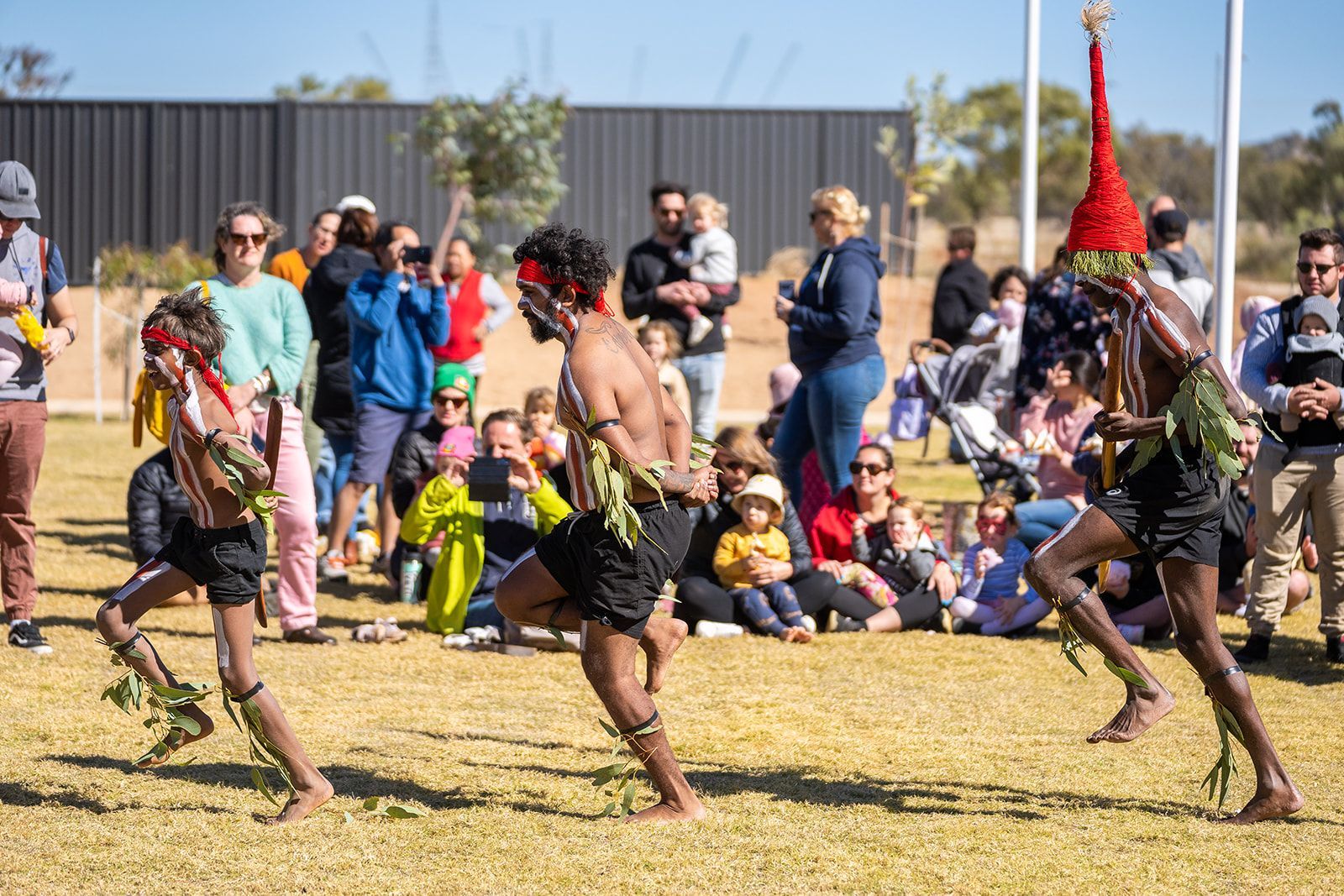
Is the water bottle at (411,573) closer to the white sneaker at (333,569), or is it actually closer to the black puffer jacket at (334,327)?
the white sneaker at (333,569)

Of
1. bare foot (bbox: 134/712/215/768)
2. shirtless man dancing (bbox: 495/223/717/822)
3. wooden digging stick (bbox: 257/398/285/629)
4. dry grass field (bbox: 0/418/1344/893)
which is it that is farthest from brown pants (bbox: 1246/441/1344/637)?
bare foot (bbox: 134/712/215/768)

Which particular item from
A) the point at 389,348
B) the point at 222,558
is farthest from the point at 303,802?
the point at 389,348

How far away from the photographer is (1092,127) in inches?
211

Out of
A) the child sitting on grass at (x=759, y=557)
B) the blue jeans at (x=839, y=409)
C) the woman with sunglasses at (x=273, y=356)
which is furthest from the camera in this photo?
the blue jeans at (x=839, y=409)

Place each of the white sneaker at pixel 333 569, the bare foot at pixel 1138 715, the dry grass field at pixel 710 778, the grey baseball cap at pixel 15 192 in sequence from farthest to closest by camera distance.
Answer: the white sneaker at pixel 333 569
the grey baseball cap at pixel 15 192
the bare foot at pixel 1138 715
the dry grass field at pixel 710 778

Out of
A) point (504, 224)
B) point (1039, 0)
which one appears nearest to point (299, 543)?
point (1039, 0)

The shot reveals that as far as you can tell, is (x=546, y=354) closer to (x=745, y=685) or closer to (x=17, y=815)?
(x=745, y=685)

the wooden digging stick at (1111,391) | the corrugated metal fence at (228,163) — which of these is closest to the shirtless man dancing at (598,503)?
the wooden digging stick at (1111,391)

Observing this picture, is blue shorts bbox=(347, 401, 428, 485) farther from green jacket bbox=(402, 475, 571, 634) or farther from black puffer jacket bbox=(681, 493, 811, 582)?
black puffer jacket bbox=(681, 493, 811, 582)

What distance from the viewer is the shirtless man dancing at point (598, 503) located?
4.98m

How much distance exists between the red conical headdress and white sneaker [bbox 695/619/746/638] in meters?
3.54

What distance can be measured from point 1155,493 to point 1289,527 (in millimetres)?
2854

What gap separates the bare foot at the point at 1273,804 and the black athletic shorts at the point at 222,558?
3.43 m

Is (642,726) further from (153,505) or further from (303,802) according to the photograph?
(153,505)
